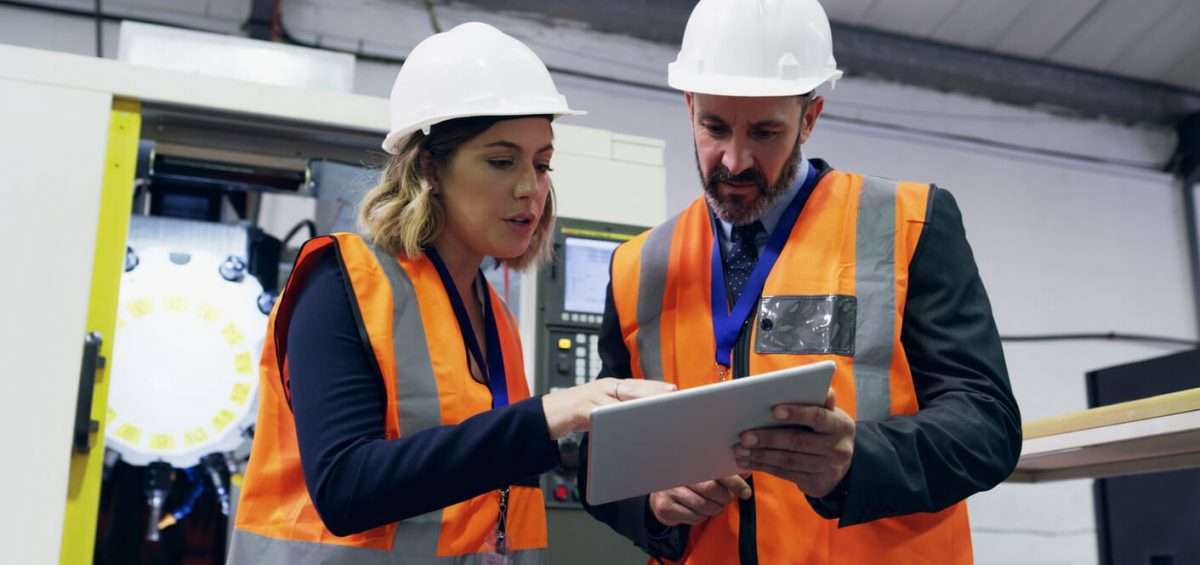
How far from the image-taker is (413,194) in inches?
56.0

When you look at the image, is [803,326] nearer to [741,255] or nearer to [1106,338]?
[741,255]

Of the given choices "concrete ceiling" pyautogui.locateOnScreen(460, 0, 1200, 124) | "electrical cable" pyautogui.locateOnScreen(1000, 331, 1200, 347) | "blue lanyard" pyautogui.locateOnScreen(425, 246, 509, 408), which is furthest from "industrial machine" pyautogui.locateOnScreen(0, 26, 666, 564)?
"electrical cable" pyautogui.locateOnScreen(1000, 331, 1200, 347)

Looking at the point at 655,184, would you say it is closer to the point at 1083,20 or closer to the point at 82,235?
the point at 82,235

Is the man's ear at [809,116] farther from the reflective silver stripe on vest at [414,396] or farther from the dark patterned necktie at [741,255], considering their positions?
the reflective silver stripe on vest at [414,396]

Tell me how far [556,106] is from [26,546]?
115cm

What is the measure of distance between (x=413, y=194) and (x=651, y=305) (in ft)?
1.15

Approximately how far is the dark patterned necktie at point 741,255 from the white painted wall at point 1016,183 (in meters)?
2.32

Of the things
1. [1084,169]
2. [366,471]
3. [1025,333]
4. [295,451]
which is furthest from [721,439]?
[1084,169]

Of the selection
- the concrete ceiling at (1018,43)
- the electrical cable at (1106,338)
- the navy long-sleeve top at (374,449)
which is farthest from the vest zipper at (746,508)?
the electrical cable at (1106,338)

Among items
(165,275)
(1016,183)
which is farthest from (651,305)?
(1016,183)

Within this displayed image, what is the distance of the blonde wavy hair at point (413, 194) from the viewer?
1.40 m

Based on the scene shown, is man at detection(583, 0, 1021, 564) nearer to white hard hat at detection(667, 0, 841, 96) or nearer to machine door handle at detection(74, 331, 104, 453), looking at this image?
white hard hat at detection(667, 0, 841, 96)

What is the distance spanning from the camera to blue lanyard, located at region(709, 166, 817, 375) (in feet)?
4.34

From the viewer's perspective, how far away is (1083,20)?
4266 millimetres
